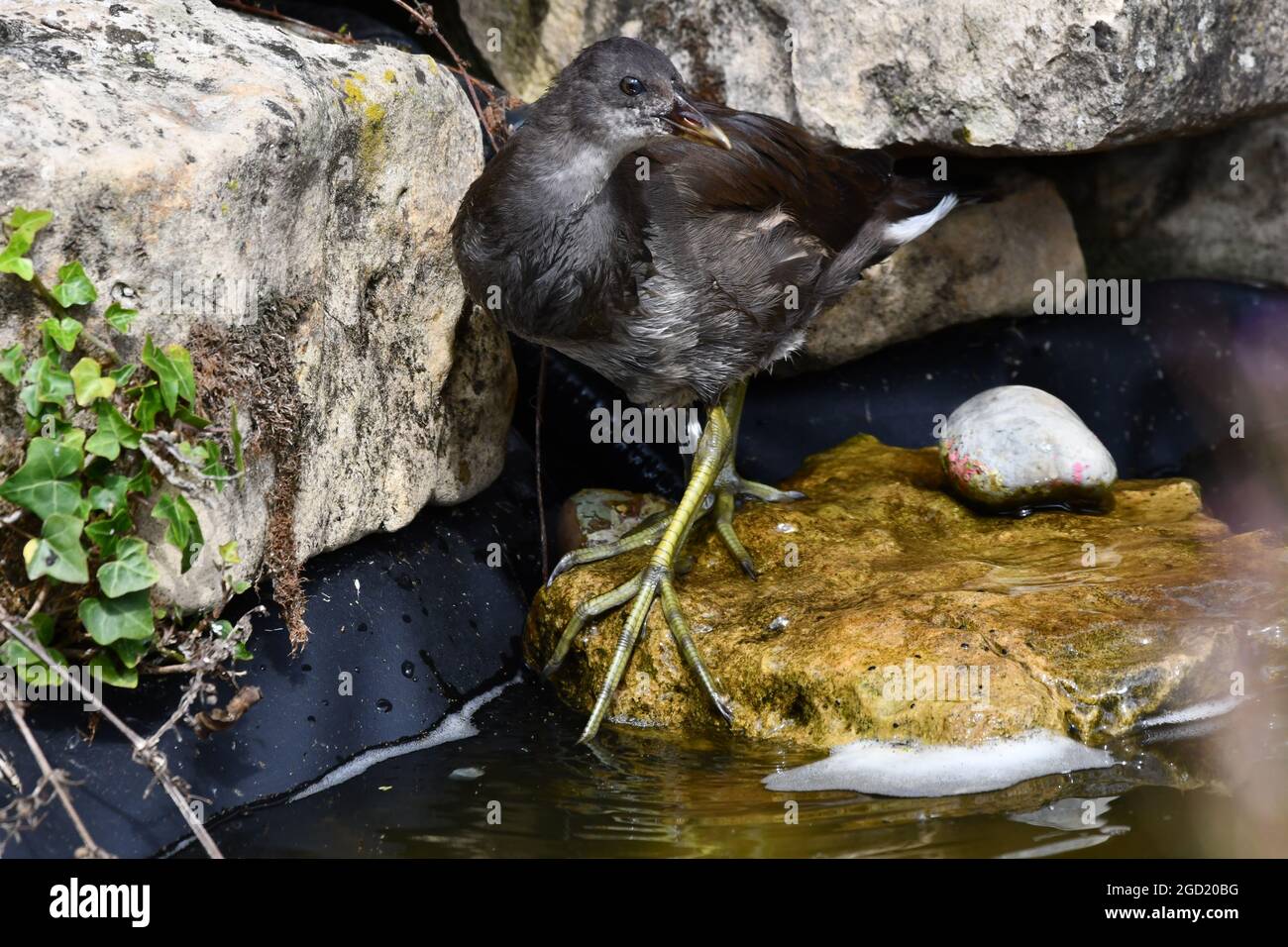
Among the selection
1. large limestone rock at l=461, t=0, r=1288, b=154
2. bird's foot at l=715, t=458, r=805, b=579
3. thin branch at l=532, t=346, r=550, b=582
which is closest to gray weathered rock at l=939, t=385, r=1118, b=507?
bird's foot at l=715, t=458, r=805, b=579

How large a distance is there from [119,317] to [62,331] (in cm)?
12

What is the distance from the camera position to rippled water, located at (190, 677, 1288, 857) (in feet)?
8.76

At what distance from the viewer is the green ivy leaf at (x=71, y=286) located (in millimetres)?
2654

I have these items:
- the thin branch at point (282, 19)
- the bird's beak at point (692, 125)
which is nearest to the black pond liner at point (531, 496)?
the thin branch at point (282, 19)

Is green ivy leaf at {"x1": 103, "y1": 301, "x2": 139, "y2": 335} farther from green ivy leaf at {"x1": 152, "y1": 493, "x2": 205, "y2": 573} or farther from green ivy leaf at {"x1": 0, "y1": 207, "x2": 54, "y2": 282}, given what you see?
green ivy leaf at {"x1": 152, "y1": 493, "x2": 205, "y2": 573}

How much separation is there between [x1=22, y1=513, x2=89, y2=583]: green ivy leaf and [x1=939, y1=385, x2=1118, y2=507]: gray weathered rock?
247 cm

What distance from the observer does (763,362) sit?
154 inches

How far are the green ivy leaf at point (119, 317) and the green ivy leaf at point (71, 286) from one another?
0.17 ft

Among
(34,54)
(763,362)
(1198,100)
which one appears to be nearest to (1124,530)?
(763,362)

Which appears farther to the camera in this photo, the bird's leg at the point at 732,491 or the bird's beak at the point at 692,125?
the bird's leg at the point at 732,491

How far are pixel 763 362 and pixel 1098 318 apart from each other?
5.90ft

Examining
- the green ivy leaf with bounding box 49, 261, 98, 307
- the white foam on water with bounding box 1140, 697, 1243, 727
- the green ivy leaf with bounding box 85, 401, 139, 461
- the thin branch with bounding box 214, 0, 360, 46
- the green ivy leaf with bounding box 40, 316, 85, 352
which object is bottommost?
the white foam on water with bounding box 1140, 697, 1243, 727

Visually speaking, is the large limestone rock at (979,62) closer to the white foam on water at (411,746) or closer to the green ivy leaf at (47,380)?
the white foam on water at (411,746)

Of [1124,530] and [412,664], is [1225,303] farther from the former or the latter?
[412,664]
